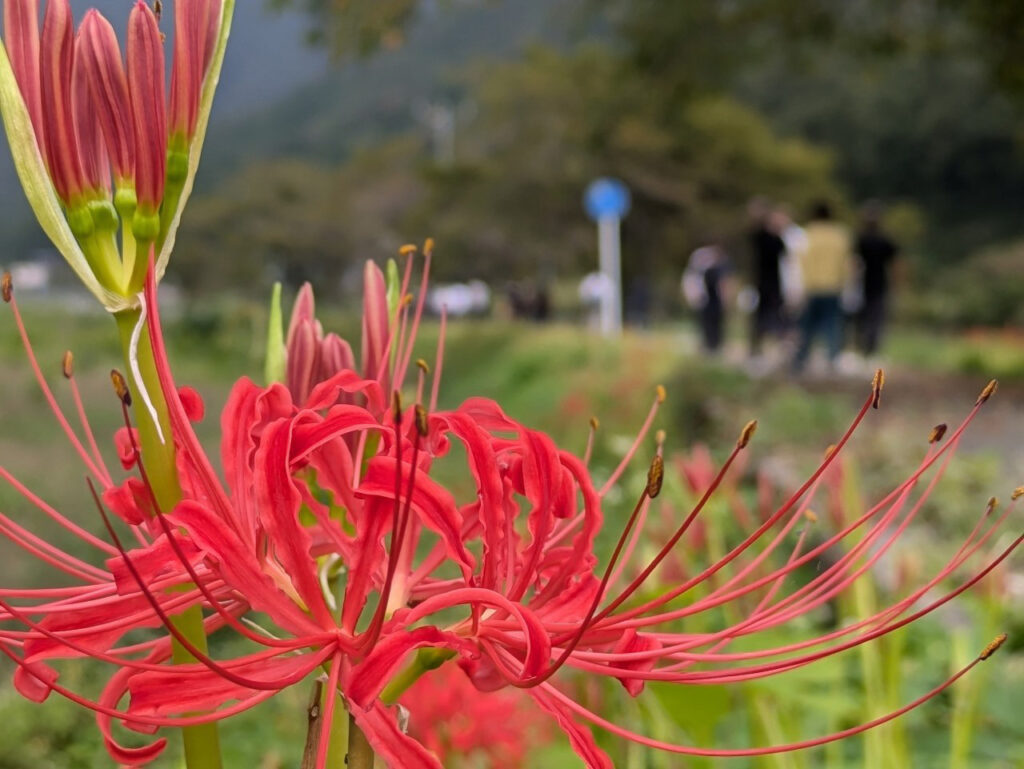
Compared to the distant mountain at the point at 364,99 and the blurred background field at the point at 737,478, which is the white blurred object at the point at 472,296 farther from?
the distant mountain at the point at 364,99

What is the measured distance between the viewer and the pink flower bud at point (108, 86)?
1.64 ft

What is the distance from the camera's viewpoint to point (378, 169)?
A: 108ft

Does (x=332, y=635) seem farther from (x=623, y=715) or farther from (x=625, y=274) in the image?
(x=625, y=274)

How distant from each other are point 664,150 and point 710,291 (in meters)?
15.7

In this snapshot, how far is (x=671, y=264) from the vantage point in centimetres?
2712

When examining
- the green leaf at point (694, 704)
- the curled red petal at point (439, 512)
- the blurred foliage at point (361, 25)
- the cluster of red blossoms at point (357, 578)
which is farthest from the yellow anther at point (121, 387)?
the blurred foliage at point (361, 25)

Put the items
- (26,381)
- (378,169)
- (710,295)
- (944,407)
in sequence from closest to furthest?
1. (944,407)
2. (26,381)
3. (710,295)
4. (378,169)

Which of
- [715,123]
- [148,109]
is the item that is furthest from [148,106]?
[715,123]

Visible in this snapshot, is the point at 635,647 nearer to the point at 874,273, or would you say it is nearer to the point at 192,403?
the point at 192,403

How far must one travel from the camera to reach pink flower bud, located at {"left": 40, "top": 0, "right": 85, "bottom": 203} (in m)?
0.50

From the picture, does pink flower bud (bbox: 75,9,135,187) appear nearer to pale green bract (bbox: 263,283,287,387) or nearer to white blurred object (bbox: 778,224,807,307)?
pale green bract (bbox: 263,283,287,387)

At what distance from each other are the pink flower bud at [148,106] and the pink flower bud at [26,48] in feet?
0.15

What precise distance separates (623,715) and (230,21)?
4.66 ft

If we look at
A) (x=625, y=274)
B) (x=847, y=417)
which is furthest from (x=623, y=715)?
(x=625, y=274)
